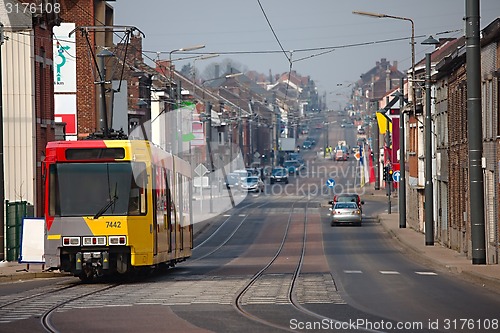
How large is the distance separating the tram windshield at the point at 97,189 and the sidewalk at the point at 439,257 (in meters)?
7.88

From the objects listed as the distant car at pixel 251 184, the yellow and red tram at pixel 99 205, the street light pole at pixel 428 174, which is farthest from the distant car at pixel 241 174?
the yellow and red tram at pixel 99 205

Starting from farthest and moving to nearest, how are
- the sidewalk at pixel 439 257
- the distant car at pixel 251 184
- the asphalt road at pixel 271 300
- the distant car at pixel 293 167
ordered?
the distant car at pixel 293 167 < the distant car at pixel 251 184 < the sidewalk at pixel 439 257 < the asphalt road at pixel 271 300

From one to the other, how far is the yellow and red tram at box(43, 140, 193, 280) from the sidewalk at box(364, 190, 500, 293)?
7601 millimetres

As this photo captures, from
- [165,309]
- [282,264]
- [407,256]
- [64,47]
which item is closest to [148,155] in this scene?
[165,309]

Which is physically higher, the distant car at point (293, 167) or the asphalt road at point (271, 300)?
the distant car at point (293, 167)

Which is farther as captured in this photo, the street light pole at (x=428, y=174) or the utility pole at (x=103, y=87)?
the street light pole at (x=428, y=174)

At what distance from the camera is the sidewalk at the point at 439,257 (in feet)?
82.7

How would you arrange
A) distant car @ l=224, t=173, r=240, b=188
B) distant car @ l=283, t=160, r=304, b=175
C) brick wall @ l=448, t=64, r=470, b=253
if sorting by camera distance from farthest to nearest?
distant car @ l=283, t=160, r=304, b=175 → distant car @ l=224, t=173, r=240, b=188 → brick wall @ l=448, t=64, r=470, b=253

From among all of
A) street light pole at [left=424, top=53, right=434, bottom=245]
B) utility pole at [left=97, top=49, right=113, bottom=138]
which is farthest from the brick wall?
utility pole at [left=97, top=49, right=113, bottom=138]

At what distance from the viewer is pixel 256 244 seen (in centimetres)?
5331

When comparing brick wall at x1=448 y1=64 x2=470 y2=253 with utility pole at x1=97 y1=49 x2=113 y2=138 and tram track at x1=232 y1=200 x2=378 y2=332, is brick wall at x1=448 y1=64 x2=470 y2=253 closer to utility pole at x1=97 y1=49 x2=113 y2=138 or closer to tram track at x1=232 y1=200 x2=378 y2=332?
tram track at x1=232 y1=200 x2=378 y2=332

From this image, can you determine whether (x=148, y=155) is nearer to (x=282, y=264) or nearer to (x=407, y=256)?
(x=282, y=264)

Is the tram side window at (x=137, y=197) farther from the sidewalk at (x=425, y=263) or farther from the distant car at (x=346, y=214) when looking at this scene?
the distant car at (x=346, y=214)

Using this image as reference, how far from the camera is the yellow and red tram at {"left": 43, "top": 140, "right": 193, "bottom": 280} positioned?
23.6 metres
